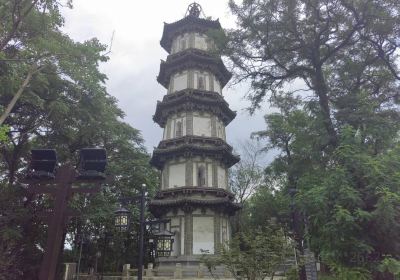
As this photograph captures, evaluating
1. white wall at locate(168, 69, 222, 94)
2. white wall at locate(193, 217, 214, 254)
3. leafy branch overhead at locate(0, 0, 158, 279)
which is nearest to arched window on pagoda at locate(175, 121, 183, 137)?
white wall at locate(168, 69, 222, 94)

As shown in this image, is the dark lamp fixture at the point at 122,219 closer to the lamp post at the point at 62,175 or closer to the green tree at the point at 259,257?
the green tree at the point at 259,257

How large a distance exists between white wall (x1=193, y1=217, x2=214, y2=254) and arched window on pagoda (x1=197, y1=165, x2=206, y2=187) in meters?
2.25

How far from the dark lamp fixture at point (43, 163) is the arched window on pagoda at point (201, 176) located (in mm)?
18884

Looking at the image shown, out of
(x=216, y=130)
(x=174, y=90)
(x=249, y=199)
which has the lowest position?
(x=249, y=199)

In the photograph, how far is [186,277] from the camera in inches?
738

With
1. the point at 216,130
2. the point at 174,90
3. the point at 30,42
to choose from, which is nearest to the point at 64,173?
the point at 30,42

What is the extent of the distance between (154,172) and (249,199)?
9983 mm

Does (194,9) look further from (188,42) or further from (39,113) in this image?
(39,113)

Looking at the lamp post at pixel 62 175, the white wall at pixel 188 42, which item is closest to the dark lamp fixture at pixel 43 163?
the lamp post at pixel 62 175

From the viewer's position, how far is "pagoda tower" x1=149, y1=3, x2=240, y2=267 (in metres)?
22.3

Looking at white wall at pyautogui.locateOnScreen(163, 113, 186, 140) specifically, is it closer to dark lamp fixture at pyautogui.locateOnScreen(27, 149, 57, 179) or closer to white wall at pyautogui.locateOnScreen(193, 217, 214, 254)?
white wall at pyautogui.locateOnScreen(193, 217, 214, 254)

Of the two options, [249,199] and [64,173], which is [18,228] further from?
[249,199]

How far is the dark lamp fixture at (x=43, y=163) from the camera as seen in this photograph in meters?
4.79

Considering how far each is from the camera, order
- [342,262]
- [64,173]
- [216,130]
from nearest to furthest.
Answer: [64,173], [342,262], [216,130]
